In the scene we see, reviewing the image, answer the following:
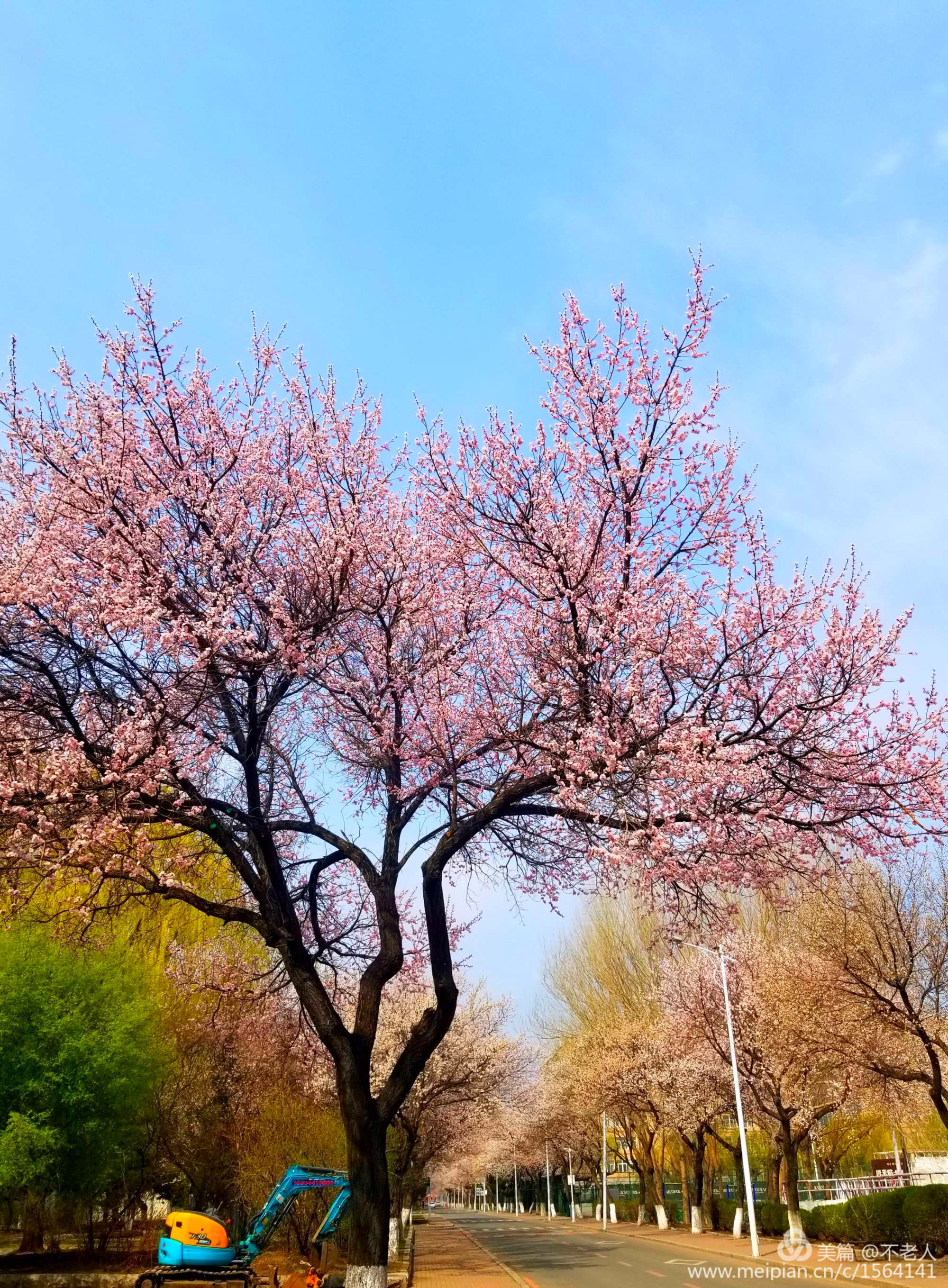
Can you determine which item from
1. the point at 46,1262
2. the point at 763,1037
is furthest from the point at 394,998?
the point at 46,1262

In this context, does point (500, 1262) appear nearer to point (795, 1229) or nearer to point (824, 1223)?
point (795, 1229)

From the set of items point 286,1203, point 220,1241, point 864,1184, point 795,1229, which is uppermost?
point 286,1203

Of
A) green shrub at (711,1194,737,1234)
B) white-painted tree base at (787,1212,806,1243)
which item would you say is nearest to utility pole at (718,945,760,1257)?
white-painted tree base at (787,1212,806,1243)

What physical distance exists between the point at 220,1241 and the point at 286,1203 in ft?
3.27

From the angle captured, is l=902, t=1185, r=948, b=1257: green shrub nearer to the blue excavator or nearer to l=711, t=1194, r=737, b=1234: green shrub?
the blue excavator

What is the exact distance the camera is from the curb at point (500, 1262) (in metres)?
21.0

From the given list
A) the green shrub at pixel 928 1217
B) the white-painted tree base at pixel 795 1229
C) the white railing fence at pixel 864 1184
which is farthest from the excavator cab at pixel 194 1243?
the white-painted tree base at pixel 795 1229

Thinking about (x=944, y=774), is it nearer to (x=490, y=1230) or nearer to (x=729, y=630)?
(x=729, y=630)

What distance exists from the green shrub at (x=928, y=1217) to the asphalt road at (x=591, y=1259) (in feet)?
13.5

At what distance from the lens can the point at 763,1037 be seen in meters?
29.9

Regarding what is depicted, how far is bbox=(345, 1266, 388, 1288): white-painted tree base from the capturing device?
9.30m

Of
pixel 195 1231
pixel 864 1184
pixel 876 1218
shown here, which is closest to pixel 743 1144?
pixel 876 1218

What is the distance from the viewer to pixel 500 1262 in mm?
27172

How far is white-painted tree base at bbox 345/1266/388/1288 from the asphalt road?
38.2 ft
